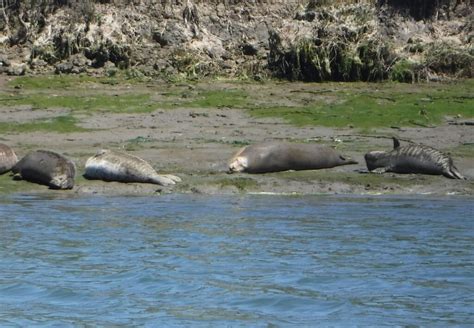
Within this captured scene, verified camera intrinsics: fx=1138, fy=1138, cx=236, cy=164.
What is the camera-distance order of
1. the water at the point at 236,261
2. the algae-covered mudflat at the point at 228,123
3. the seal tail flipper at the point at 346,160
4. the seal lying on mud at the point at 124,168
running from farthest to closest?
the seal tail flipper at the point at 346,160, the algae-covered mudflat at the point at 228,123, the seal lying on mud at the point at 124,168, the water at the point at 236,261

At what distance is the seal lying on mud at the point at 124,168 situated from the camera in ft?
42.9

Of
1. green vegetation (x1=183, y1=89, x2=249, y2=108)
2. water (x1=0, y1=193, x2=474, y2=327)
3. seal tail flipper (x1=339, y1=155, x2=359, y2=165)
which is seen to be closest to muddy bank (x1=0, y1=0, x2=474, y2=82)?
green vegetation (x1=183, y1=89, x2=249, y2=108)

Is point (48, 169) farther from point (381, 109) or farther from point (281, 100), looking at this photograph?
point (381, 109)

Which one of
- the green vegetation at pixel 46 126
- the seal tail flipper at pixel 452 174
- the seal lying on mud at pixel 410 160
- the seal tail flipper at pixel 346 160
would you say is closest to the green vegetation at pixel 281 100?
the green vegetation at pixel 46 126

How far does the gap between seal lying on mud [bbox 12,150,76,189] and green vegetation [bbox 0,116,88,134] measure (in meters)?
2.44

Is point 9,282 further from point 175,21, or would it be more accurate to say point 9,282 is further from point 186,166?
point 175,21

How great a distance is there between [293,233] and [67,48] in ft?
33.1

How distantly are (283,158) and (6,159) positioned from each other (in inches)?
129

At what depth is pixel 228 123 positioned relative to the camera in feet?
53.0

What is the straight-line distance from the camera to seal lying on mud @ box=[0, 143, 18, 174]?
1329cm

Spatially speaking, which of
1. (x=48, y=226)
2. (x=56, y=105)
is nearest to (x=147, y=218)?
(x=48, y=226)

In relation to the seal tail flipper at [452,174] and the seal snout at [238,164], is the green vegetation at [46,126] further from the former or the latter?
the seal tail flipper at [452,174]

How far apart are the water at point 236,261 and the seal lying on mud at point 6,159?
1.04m

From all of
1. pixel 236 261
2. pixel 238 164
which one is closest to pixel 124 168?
pixel 238 164
